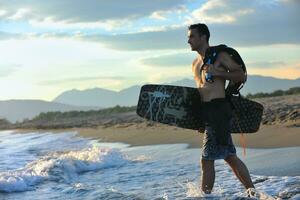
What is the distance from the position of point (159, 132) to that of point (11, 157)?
16.6 ft

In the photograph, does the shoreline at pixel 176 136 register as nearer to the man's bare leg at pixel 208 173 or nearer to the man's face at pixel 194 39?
the man's bare leg at pixel 208 173

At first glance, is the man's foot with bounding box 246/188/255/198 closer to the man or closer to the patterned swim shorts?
the man

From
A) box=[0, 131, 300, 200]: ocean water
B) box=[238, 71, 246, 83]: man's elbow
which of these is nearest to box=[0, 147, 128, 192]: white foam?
box=[0, 131, 300, 200]: ocean water

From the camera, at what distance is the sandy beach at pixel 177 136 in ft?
40.8

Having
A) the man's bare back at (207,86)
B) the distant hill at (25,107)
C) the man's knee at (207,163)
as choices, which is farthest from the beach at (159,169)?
the distant hill at (25,107)

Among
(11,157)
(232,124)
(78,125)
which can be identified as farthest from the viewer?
(78,125)

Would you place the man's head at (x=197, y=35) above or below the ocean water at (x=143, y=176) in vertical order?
above

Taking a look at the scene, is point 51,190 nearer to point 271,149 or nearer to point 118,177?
point 118,177

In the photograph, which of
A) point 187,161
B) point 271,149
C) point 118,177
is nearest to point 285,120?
point 271,149

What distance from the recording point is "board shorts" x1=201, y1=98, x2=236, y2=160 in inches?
266

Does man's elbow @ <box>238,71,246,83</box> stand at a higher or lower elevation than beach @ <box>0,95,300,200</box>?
higher

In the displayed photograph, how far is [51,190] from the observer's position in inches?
367

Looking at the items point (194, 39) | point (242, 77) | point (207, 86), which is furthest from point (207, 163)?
point (194, 39)

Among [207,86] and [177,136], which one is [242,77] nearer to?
[207,86]
